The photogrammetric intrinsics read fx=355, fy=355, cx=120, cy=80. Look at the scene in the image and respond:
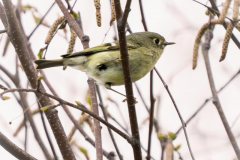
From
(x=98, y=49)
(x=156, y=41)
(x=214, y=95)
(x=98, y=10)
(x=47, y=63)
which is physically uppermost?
(x=156, y=41)

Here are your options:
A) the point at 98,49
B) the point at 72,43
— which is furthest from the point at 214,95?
the point at 72,43

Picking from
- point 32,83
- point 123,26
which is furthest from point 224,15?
point 32,83

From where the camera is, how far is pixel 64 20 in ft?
9.43

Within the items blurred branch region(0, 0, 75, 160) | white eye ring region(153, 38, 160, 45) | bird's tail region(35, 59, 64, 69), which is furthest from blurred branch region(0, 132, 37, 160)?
white eye ring region(153, 38, 160, 45)

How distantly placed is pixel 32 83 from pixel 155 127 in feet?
3.68

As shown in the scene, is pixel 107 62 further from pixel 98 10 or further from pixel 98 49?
pixel 98 10

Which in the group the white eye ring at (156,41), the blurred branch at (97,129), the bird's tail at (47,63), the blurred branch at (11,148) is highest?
the white eye ring at (156,41)

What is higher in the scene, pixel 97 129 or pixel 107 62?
pixel 107 62

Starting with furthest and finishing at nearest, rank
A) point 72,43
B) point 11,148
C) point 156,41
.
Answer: point 156,41 < point 72,43 < point 11,148

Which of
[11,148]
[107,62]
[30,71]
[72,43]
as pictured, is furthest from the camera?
[107,62]

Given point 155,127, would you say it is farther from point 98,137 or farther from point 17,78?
point 17,78

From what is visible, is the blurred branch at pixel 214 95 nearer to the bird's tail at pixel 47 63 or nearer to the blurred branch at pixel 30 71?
the blurred branch at pixel 30 71

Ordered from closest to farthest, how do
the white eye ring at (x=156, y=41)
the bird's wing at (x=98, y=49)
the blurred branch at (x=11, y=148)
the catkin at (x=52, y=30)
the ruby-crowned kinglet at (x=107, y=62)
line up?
the blurred branch at (x=11, y=148), the catkin at (x=52, y=30), the bird's wing at (x=98, y=49), the ruby-crowned kinglet at (x=107, y=62), the white eye ring at (x=156, y=41)

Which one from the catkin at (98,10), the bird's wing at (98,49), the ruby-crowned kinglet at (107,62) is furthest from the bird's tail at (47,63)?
the catkin at (98,10)
